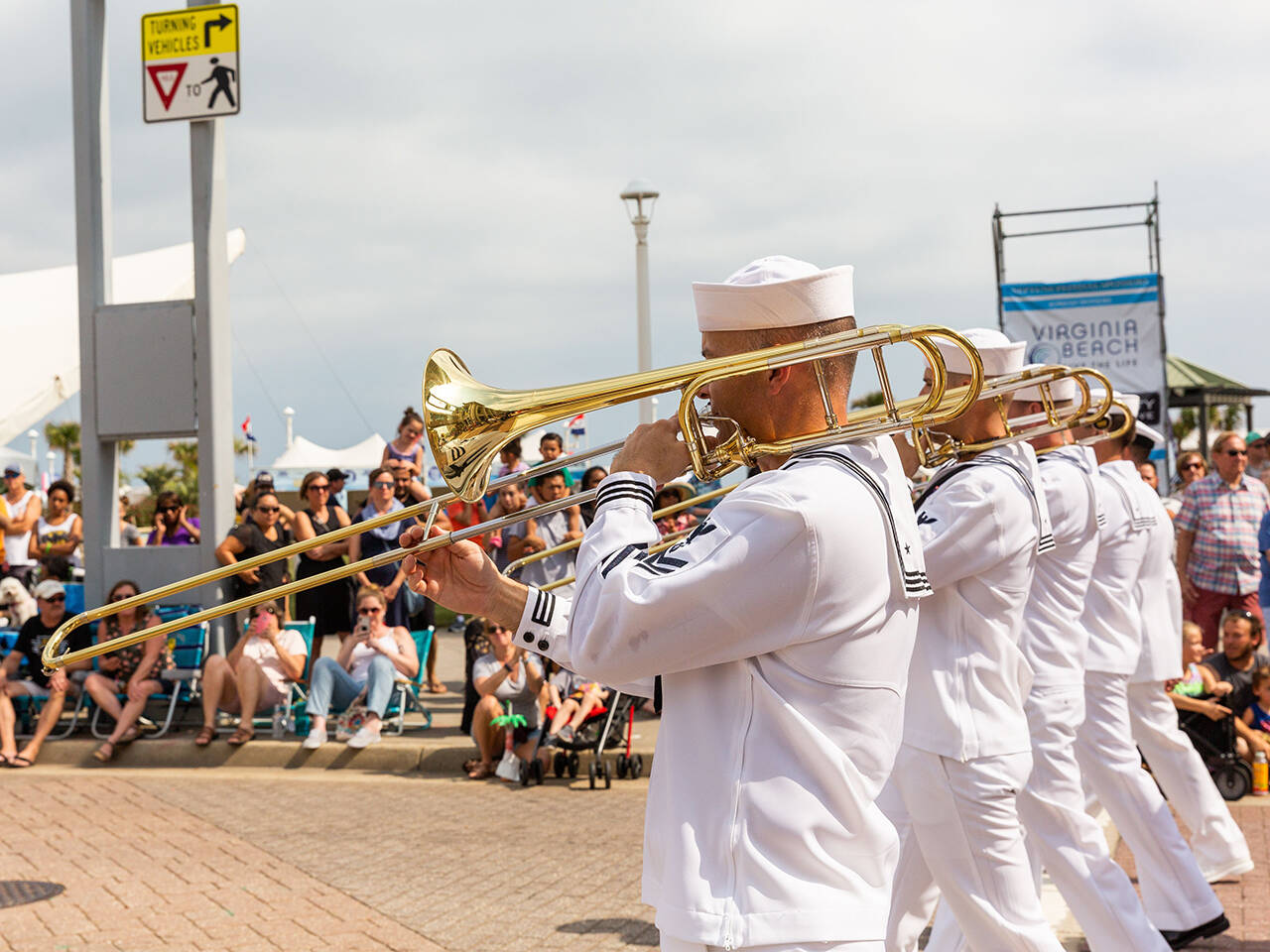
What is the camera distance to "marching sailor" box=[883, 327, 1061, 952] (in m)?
4.03

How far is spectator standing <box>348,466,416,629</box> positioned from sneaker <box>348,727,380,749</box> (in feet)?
3.41

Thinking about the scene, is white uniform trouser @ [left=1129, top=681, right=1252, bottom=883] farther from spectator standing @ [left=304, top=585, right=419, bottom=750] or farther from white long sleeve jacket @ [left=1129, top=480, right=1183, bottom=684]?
spectator standing @ [left=304, top=585, right=419, bottom=750]

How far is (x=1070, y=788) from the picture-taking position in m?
4.81

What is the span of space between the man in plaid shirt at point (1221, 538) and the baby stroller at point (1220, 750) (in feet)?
7.70

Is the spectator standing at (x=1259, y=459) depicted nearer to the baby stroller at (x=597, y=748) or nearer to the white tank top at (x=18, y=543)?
the baby stroller at (x=597, y=748)

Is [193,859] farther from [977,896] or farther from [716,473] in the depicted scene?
[716,473]

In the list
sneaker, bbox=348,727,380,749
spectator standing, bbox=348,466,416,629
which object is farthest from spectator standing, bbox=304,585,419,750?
spectator standing, bbox=348,466,416,629

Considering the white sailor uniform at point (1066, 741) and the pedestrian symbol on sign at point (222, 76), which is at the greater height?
the pedestrian symbol on sign at point (222, 76)

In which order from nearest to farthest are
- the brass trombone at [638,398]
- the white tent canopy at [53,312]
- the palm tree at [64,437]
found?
the brass trombone at [638,398]
the white tent canopy at [53,312]
the palm tree at [64,437]

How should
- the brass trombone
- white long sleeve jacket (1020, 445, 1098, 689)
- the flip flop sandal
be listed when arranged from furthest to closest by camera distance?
1. the flip flop sandal
2. white long sleeve jacket (1020, 445, 1098, 689)
3. the brass trombone

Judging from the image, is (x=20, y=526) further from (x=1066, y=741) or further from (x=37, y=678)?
(x=1066, y=741)

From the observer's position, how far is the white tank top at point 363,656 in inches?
424

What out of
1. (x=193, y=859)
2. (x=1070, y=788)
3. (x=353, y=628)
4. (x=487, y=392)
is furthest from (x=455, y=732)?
(x=487, y=392)

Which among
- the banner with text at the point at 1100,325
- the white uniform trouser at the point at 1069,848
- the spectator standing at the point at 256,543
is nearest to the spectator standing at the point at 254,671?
the spectator standing at the point at 256,543
